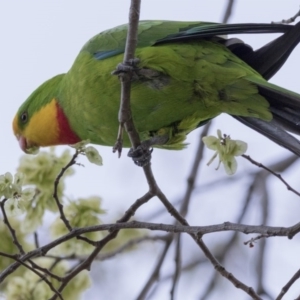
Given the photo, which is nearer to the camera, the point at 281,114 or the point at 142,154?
the point at 142,154

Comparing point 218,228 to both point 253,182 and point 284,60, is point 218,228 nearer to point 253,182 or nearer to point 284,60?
point 284,60

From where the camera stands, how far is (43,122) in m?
4.25

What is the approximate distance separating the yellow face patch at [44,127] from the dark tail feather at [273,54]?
125 centimetres

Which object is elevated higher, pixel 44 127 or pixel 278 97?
pixel 278 97

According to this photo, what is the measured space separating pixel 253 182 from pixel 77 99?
67.3 inches

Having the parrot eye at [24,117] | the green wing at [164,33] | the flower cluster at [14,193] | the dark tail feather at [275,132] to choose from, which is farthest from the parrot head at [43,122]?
the dark tail feather at [275,132]

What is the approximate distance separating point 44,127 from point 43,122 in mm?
38

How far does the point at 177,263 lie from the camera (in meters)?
3.95

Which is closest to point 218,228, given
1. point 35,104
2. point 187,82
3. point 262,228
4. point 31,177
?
point 262,228

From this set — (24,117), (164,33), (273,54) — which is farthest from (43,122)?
(273,54)

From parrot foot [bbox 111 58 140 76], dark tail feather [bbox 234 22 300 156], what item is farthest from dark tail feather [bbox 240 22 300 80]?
parrot foot [bbox 111 58 140 76]

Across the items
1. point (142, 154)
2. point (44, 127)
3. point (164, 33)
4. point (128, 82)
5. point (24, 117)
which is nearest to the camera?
point (128, 82)

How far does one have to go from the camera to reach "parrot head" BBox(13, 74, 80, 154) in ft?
13.4

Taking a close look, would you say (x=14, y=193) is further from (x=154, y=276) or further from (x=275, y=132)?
(x=275, y=132)
